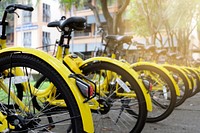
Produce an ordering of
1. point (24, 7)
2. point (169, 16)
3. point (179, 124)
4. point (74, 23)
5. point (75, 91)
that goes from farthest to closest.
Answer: point (169, 16) < point (179, 124) < point (74, 23) < point (24, 7) < point (75, 91)

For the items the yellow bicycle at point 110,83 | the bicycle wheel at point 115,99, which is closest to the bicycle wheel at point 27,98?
the yellow bicycle at point 110,83

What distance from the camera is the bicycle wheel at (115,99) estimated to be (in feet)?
10.0

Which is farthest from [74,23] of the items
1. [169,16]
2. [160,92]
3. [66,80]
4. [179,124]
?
A: [169,16]

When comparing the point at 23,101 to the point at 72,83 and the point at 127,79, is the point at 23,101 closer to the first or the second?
the point at 72,83

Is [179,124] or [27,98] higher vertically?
[27,98]

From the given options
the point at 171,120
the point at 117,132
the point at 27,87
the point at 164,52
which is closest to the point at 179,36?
the point at 164,52

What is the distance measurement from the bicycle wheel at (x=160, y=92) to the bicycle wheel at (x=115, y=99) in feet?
1.73

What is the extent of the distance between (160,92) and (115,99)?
129cm

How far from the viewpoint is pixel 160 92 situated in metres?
4.50

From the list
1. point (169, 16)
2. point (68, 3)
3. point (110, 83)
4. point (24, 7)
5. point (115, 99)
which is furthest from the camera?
point (169, 16)

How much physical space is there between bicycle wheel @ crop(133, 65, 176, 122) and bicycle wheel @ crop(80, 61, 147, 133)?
53cm

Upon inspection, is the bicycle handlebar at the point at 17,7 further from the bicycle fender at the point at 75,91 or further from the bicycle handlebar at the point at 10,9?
the bicycle fender at the point at 75,91

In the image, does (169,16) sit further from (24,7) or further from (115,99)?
(24,7)

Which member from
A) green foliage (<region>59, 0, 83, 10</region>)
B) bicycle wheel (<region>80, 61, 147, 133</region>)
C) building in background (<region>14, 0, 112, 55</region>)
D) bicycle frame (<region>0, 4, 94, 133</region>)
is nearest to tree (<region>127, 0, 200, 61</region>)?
building in background (<region>14, 0, 112, 55</region>)
